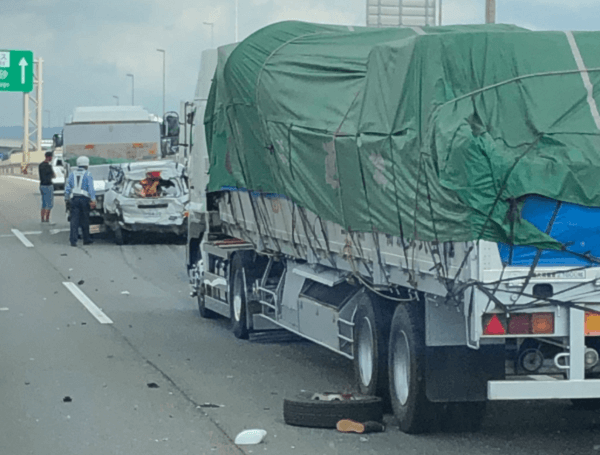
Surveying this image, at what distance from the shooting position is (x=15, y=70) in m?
69.2

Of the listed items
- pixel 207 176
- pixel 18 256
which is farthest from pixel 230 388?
pixel 18 256

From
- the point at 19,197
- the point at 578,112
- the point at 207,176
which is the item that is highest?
the point at 578,112

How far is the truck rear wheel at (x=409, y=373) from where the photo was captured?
8812mm

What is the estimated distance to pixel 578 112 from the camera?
26.8ft

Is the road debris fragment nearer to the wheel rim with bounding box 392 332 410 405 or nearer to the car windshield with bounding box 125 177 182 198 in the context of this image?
the wheel rim with bounding box 392 332 410 405

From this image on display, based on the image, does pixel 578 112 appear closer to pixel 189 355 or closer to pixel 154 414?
pixel 154 414

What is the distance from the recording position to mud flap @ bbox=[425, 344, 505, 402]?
8.66 m

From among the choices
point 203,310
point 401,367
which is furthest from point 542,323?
point 203,310

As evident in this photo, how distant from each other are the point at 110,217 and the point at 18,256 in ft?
11.4

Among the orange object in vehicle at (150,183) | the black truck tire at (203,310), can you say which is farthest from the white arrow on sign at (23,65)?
the black truck tire at (203,310)

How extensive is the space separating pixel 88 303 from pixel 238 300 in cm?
404

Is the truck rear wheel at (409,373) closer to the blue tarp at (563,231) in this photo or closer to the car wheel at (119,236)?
the blue tarp at (563,231)

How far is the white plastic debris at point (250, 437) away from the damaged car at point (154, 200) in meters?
19.2

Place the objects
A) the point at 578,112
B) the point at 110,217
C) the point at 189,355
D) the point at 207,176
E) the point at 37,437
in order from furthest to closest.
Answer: the point at 110,217
the point at 207,176
the point at 189,355
the point at 37,437
the point at 578,112
